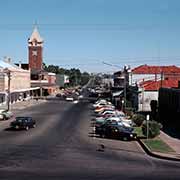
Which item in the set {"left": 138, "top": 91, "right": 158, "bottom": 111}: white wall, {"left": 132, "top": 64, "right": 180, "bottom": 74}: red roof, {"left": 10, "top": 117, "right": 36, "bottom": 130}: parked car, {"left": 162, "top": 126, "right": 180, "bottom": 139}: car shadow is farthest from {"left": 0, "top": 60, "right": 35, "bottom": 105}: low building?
{"left": 162, "top": 126, "right": 180, "bottom": 139}: car shadow

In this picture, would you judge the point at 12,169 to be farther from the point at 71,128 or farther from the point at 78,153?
the point at 71,128

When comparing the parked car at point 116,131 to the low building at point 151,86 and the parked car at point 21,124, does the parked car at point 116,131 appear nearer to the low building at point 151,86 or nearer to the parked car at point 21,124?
the parked car at point 21,124

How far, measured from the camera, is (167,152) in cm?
3375

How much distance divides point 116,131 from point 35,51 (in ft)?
419

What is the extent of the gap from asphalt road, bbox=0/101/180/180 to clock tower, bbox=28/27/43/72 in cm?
12331

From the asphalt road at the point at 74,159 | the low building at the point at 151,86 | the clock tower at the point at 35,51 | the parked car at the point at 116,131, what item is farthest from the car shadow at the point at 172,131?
the clock tower at the point at 35,51

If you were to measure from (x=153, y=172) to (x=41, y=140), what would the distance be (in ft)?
54.8

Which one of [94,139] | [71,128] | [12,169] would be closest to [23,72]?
[71,128]

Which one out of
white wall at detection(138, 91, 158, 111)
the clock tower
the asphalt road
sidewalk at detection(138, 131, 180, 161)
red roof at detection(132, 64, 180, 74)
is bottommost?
sidewalk at detection(138, 131, 180, 161)

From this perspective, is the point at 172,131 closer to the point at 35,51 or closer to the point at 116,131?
the point at 116,131

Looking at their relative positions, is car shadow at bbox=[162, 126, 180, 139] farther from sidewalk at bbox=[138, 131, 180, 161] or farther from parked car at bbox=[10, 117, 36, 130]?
parked car at bbox=[10, 117, 36, 130]

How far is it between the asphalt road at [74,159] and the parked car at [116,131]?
1203 mm

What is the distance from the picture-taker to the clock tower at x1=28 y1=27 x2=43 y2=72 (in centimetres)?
16712

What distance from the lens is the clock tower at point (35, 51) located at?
167 m
